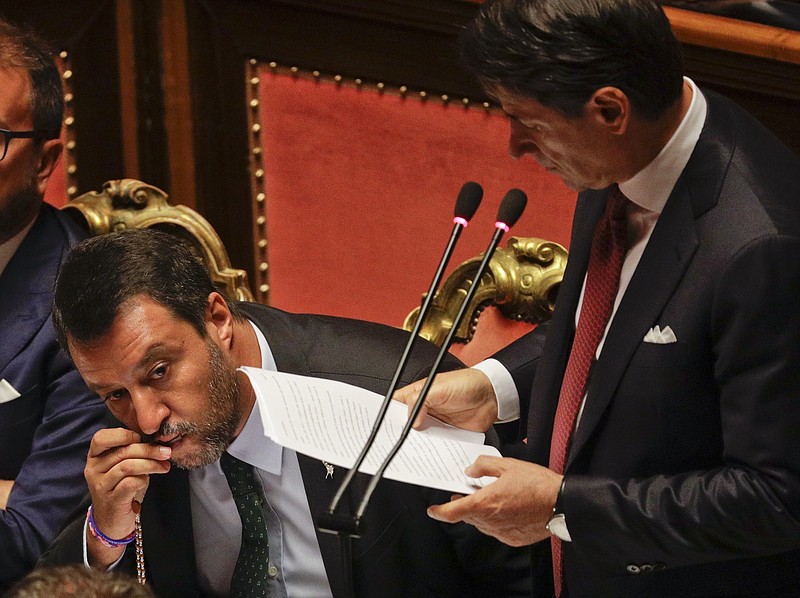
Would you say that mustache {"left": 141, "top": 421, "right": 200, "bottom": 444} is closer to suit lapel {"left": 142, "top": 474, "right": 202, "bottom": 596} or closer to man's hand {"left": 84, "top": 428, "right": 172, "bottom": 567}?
man's hand {"left": 84, "top": 428, "right": 172, "bottom": 567}

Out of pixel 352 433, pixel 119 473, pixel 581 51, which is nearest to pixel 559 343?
pixel 352 433

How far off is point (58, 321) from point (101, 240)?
0.46 ft

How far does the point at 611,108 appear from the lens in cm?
141

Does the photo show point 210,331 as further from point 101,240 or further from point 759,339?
point 759,339

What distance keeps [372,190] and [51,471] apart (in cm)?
88

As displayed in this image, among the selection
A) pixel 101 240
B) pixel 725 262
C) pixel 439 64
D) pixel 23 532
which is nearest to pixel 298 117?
pixel 439 64

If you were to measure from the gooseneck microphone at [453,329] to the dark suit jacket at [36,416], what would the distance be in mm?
971

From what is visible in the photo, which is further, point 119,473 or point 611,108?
point 119,473

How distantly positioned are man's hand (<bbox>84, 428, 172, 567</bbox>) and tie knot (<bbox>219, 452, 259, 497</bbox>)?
13 cm

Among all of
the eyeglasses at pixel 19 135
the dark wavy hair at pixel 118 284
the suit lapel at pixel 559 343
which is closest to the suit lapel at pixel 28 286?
the eyeglasses at pixel 19 135

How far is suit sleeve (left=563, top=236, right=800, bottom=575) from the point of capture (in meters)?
1.36

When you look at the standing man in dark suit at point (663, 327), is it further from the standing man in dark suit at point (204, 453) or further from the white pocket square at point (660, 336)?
the standing man in dark suit at point (204, 453)

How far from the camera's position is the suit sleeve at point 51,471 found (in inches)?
86.4

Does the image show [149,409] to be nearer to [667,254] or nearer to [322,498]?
[322,498]
